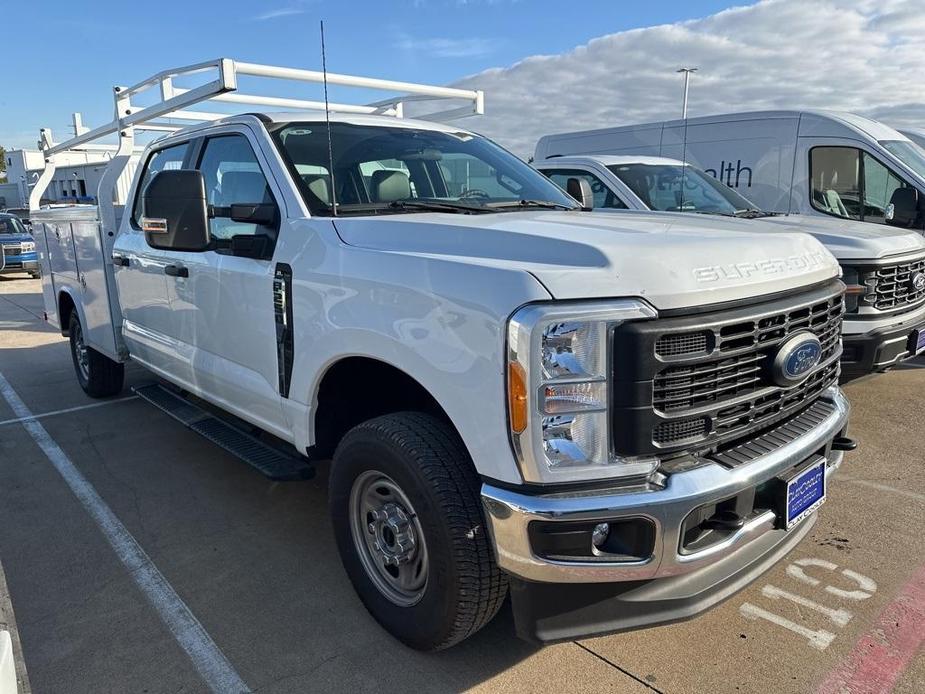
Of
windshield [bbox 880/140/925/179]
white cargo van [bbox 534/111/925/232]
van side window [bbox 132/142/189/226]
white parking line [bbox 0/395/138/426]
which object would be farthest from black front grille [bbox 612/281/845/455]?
windshield [bbox 880/140/925/179]

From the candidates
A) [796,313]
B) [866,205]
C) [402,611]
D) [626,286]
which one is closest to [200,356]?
[402,611]

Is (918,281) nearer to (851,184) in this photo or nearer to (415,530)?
(851,184)

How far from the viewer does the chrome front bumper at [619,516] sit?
205 cm

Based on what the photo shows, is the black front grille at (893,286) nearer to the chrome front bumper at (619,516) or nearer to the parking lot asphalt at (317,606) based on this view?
the parking lot asphalt at (317,606)

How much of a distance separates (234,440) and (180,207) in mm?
1290

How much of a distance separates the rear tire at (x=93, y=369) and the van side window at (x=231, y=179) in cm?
288

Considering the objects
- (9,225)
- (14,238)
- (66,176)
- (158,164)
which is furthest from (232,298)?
(9,225)

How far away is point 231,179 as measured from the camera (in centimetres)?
368

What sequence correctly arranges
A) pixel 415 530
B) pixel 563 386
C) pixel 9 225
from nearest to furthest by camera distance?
1. pixel 563 386
2. pixel 415 530
3. pixel 9 225

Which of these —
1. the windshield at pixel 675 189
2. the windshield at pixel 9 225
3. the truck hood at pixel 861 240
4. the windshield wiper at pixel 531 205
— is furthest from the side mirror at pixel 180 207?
the windshield at pixel 9 225

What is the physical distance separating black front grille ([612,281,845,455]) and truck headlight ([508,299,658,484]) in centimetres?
5

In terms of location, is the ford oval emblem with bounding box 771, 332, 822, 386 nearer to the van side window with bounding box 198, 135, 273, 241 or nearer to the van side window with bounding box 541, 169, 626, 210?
the van side window with bounding box 198, 135, 273, 241

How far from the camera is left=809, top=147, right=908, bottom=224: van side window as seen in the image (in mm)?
7309

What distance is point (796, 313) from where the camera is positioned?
2518mm
